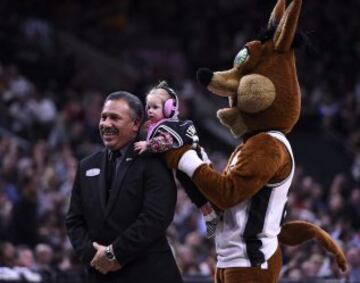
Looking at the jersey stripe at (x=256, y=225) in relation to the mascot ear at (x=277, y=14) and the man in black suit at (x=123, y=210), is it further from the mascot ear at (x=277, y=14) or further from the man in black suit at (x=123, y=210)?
the mascot ear at (x=277, y=14)

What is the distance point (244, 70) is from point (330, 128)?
41.6 ft

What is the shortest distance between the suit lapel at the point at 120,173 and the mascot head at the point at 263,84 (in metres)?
0.56

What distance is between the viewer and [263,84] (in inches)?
229

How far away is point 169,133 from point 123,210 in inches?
19.6

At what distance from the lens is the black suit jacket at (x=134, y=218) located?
5.72 meters

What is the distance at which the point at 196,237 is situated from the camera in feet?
37.9

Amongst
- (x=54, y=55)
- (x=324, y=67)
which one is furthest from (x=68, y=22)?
(x=324, y=67)

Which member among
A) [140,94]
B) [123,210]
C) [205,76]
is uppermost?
[205,76]

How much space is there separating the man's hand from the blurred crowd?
3.43 metres

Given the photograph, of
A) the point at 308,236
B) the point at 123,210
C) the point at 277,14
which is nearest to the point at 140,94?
the point at 308,236

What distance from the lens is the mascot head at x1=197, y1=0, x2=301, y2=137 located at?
5.82 meters

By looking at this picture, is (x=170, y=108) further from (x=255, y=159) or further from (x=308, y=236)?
(x=308, y=236)

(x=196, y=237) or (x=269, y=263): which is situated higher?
(x=269, y=263)

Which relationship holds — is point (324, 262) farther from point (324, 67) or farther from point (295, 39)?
point (324, 67)
